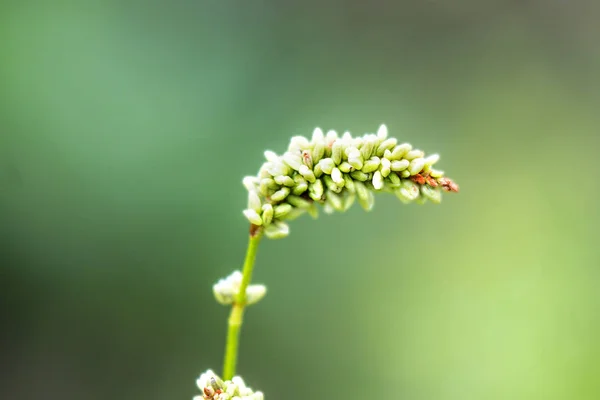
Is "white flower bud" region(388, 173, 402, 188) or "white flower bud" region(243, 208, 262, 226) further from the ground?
"white flower bud" region(388, 173, 402, 188)

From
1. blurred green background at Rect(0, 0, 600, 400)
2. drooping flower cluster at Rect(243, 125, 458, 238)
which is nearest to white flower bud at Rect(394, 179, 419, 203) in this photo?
drooping flower cluster at Rect(243, 125, 458, 238)

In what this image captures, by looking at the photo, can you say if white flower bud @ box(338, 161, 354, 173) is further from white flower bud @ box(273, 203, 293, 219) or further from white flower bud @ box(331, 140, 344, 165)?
white flower bud @ box(273, 203, 293, 219)

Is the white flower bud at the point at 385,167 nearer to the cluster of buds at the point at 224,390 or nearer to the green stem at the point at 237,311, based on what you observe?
the green stem at the point at 237,311

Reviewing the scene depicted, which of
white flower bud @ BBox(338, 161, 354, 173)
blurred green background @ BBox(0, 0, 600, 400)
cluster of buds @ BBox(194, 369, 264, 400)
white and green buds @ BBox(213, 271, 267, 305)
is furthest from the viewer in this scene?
blurred green background @ BBox(0, 0, 600, 400)

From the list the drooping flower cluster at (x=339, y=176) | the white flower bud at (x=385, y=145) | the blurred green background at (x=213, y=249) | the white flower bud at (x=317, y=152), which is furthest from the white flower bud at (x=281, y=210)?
the blurred green background at (x=213, y=249)

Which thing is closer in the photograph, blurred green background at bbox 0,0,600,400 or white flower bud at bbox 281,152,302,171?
white flower bud at bbox 281,152,302,171

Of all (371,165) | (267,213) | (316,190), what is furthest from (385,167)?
(267,213)

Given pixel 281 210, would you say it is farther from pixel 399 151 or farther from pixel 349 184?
pixel 399 151
